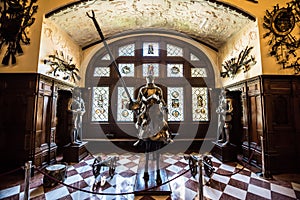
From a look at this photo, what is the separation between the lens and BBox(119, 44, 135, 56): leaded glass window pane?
624 centimetres

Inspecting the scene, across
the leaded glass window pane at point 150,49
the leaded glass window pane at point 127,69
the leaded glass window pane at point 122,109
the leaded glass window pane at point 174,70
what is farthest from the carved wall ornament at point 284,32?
the leaded glass window pane at point 122,109

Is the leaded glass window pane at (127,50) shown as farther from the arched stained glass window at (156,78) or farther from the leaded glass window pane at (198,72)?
the leaded glass window pane at (198,72)

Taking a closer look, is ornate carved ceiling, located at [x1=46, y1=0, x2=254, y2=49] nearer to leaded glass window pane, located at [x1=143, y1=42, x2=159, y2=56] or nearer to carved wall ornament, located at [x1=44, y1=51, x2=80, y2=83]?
leaded glass window pane, located at [x1=143, y1=42, x2=159, y2=56]

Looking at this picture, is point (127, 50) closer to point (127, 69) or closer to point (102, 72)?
point (127, 69)

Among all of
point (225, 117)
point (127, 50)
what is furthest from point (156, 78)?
point (225, 117)

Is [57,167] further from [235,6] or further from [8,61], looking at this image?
[235,6]

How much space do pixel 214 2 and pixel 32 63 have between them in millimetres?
4596

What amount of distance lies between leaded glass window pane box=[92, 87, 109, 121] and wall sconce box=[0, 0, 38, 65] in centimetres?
274

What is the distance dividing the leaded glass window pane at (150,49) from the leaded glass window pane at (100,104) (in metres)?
2.15

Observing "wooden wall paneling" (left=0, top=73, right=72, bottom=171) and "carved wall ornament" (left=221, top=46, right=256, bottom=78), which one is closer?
"wooden wall paneling" (left=0, top=73, right=72, bottom=171)

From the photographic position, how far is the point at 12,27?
140 inches

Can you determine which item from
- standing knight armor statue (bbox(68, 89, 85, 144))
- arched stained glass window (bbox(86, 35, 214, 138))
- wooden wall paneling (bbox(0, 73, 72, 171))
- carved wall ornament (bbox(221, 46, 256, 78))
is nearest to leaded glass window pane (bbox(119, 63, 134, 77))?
arched stained glass window (bbox(86, 35, 214, 138))

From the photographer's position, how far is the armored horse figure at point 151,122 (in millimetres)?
2811

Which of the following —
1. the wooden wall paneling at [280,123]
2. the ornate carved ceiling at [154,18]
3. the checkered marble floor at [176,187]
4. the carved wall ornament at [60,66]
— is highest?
the ornate carved ceiling at [154,18]
